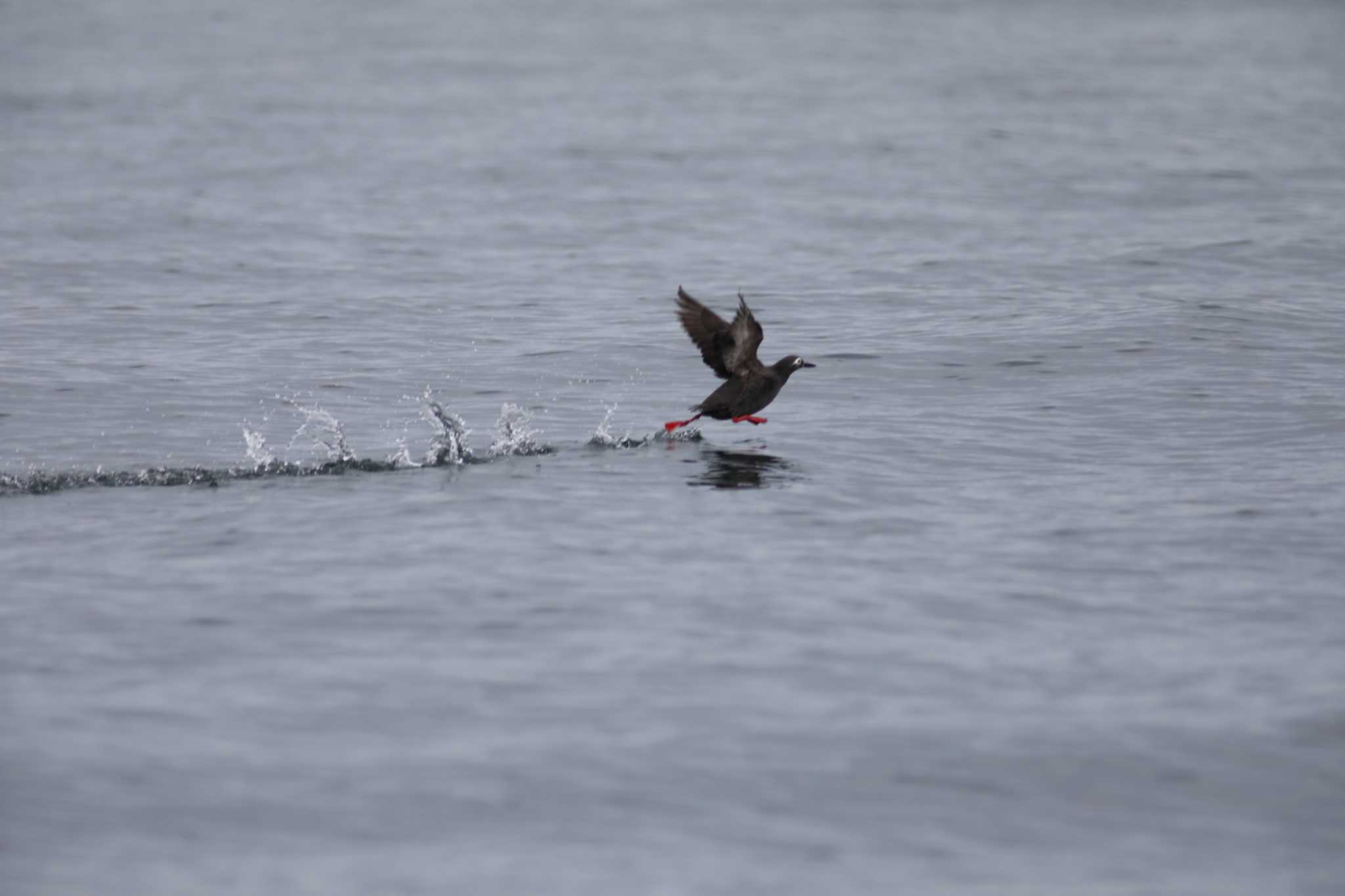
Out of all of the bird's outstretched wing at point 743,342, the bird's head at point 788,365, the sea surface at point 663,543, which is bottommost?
the sea surface at point 663,543

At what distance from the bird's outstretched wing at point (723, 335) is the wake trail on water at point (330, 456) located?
3.39 ft

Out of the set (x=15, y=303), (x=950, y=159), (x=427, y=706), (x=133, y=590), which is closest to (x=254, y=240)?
(x=15, y=303)

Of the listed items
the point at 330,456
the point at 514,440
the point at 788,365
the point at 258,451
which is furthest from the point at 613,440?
the point at 258,451

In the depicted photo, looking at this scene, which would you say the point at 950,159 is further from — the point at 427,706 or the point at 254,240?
the point at 427,706

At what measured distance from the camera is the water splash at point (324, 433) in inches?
540

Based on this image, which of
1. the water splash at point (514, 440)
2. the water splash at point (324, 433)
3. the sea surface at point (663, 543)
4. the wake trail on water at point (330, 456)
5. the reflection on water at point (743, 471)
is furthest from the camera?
the water splash at point (514, 440)

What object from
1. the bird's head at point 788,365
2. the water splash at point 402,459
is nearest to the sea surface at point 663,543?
the water splash at point 402,459

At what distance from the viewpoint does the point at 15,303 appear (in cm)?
2155

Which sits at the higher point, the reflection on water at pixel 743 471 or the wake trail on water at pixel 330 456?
the wake trail on water at pixel 330 456

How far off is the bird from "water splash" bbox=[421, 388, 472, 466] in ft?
5.28

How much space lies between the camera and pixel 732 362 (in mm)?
14008

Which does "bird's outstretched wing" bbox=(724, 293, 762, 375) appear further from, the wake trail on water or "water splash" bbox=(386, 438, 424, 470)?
"water splash" bbox=(386, 438, 424, 470)

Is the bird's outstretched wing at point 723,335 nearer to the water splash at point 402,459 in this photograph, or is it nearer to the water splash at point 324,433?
the water splash at point 402,459

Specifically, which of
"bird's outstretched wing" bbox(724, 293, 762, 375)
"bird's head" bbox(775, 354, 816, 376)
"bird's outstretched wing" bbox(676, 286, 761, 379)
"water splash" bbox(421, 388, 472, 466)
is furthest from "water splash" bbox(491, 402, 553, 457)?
"bird's head" bbox(775, 354, 816, 376)
